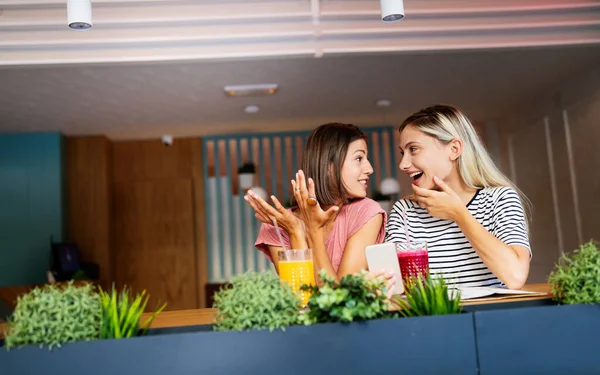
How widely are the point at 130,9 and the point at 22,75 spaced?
1480mm

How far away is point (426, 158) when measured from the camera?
189cm

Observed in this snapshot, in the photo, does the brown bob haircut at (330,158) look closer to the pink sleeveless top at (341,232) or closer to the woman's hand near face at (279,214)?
the pink sleeveless top at (341,232)

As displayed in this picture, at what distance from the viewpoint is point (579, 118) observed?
5.60 meters

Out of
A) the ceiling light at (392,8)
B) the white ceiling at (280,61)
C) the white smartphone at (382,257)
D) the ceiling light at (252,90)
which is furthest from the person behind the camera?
the ceiling light at (252,90)

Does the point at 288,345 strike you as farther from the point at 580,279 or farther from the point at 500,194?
the point at 500,194

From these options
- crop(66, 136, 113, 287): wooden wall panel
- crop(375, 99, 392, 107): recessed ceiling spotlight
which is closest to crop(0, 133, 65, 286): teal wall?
crop(66, 136, 113, 287): wooden wall panel

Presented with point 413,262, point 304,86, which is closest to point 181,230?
point 304,86

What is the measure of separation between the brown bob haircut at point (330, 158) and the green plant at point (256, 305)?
0.83m

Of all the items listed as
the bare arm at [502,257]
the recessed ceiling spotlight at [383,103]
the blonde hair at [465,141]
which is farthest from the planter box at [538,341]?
the recessed ceiling spotlight at [383,103]

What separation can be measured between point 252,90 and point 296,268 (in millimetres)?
4169

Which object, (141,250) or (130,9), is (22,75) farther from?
(141,250)

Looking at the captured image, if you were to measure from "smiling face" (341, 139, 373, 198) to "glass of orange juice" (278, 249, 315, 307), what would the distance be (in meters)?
0.50

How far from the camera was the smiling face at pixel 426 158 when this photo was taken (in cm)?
188

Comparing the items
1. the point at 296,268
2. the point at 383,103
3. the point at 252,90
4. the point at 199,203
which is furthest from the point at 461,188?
the point at 199,203
